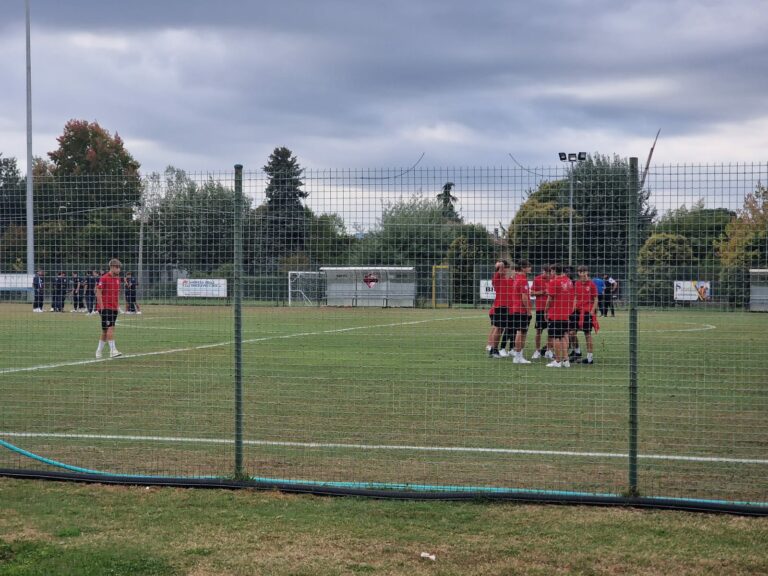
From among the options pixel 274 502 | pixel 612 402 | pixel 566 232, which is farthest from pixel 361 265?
pixel 612 402

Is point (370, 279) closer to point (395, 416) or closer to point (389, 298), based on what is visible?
point (389, 298)

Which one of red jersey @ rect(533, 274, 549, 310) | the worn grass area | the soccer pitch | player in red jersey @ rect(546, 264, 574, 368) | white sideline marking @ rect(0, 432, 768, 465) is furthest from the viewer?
red jersey @ rect(533, 274, 549, 310)

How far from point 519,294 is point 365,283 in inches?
205

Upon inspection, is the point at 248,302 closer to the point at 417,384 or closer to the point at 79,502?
the point at 79,502

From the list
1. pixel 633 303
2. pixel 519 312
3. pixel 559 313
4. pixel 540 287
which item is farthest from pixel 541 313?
pixel 633 303

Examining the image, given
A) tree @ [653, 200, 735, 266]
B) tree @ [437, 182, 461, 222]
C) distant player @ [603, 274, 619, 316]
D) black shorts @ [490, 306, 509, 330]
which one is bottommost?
black shorts @ [490, 306, 509, 330]

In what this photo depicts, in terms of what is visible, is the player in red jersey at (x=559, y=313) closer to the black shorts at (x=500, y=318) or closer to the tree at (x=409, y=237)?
the black shorts at (x=500, y=318)

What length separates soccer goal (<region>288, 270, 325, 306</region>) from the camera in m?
8.77

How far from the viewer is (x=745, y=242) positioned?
702cm

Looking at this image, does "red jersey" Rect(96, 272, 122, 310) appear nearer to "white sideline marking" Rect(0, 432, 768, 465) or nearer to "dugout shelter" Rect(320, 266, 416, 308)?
"white sideline marking" Rect(0, 432, 768, 465)

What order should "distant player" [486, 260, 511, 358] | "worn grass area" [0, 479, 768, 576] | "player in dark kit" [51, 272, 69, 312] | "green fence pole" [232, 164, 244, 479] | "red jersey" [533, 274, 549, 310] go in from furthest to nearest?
1. "red jersey" [533, 274, 549, 310]
2. "player in dark kit" [51, 272, 69, 312]
3. "distant player" [486, 260, 511, 358]
4. "green fence pole" [232, 164, 244, 479]
5. "worn grass area" [0, 479, 768, 576]

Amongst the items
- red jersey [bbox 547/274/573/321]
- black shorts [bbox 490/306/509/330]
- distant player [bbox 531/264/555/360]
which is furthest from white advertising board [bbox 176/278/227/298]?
distant player [bbox 531/264/555/360]

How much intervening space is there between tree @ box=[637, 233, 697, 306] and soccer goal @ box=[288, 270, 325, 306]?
3295mm

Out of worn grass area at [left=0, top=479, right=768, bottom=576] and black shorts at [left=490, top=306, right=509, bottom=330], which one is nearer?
worn grass area at [left=0, top=479, right=768, bottom=576]
